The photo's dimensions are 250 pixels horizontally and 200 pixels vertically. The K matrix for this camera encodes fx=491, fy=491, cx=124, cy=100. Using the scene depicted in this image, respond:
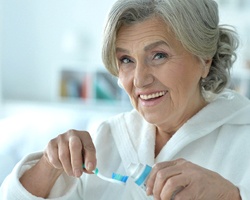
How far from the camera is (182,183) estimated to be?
3.76ft

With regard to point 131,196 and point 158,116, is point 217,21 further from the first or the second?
point 131,196

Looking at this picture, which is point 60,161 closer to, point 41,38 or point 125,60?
point 125,60

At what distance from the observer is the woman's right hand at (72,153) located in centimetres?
137

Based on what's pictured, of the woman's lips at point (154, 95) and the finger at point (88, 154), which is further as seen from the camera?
the woman's lips at point (154, 95)

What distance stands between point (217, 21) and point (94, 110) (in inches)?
127

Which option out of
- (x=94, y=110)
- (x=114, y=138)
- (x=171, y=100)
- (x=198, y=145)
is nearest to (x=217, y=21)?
(x=171, y=100)

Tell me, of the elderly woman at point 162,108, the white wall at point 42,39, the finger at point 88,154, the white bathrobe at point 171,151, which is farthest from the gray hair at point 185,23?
the white wall at point 42,39

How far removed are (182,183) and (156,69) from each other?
1.56 feet

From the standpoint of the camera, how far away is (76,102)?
4.78m

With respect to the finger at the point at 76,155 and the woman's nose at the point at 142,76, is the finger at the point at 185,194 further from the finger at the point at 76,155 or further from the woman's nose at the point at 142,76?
the woman's nose at the point at 142,76

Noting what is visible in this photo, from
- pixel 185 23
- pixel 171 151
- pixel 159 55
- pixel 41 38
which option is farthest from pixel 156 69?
pixel 41 38

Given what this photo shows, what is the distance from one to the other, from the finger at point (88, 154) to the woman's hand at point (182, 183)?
0.81ft

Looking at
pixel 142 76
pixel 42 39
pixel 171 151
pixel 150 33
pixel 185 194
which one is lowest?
pixel 42 39

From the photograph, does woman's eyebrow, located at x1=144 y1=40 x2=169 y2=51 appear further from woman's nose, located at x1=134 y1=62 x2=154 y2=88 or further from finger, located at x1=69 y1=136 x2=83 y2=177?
finger, located at x1=69 y1=136 x2=83 y2=177
